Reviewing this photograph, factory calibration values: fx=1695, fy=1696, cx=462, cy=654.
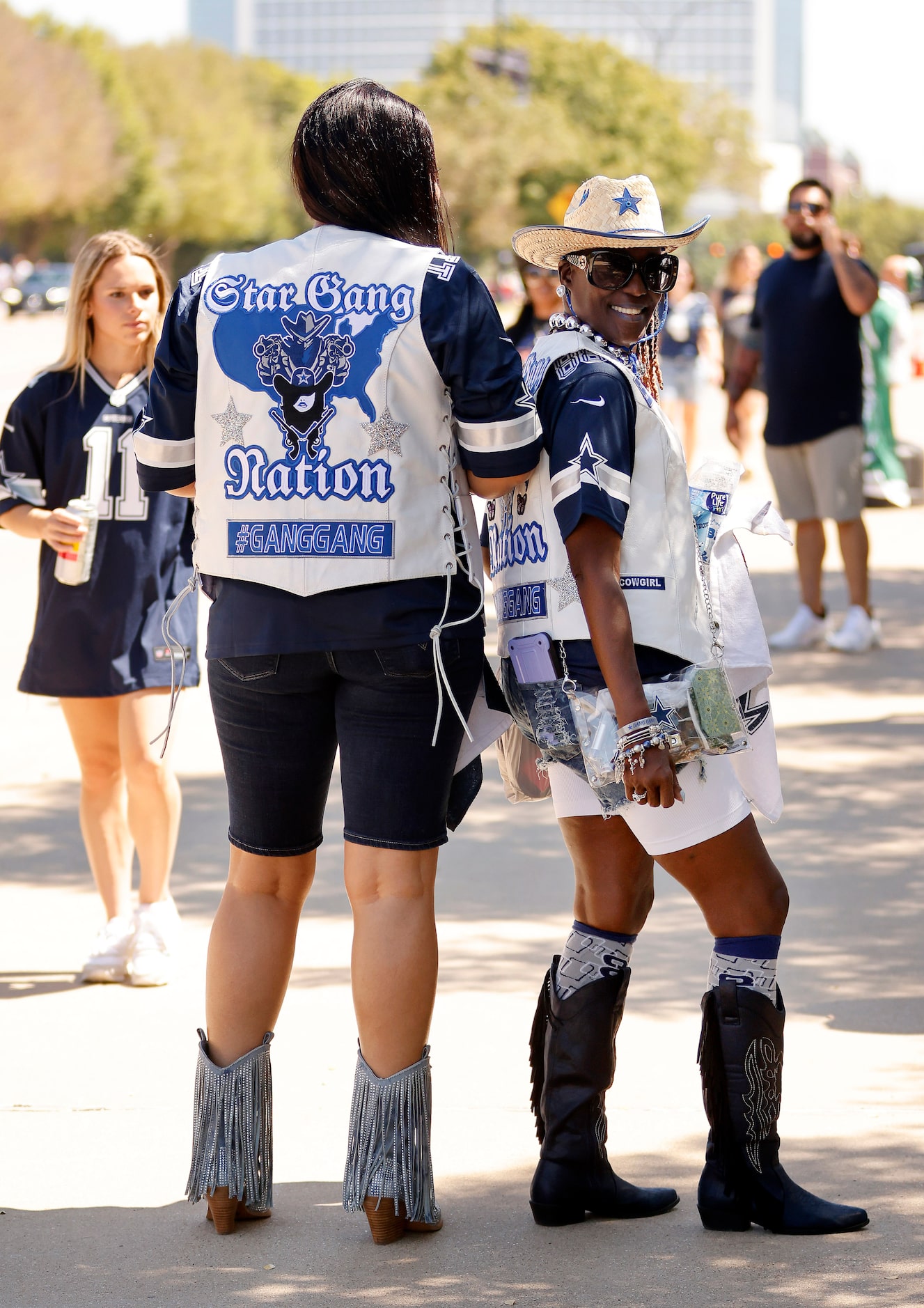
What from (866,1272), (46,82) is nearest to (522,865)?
(866,1272)

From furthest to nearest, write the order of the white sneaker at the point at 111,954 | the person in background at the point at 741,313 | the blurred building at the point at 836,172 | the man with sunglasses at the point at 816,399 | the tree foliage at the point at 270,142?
1. the tree foliage at the point at 270,142
2. the blurred building at the point at 836,172
3. the person in background at the point at 741,313
4. the man with sunglasses at the point at 816,399
5. the white sneaker at the point at 111,954

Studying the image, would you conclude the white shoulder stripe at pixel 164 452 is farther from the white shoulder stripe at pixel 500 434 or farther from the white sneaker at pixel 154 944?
the white sneaker at pixel 154 944

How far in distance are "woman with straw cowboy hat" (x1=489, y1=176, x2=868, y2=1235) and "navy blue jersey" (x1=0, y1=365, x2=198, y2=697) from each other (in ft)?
5.25

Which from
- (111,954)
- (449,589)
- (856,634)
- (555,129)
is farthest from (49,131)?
(449,589)

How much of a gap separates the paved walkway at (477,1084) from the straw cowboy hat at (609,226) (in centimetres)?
181

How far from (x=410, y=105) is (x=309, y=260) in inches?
14.4

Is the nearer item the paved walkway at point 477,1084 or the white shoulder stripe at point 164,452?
the paved walkway at point 477,1084

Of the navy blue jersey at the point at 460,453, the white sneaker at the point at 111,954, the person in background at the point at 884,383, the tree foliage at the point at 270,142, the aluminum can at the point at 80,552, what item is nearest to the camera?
the navy blue jersey at the point at 460,453

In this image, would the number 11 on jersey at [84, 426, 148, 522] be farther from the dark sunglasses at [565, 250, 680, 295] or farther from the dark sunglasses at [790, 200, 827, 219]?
the dark sunglasses at [790, 200, 827, 219]

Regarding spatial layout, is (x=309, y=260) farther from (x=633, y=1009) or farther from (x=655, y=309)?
(x=633, y=1009)

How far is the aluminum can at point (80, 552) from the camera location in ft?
14.7

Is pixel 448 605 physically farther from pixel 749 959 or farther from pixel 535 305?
pixel 535 305

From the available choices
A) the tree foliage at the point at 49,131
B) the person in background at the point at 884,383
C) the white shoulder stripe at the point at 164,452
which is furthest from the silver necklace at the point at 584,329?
the tree foliage at the point at 49,131

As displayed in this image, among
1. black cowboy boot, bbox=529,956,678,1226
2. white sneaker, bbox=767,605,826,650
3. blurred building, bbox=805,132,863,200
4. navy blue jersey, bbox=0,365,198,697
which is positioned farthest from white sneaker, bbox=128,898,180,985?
blurred building, bbox=805,132,863,200
